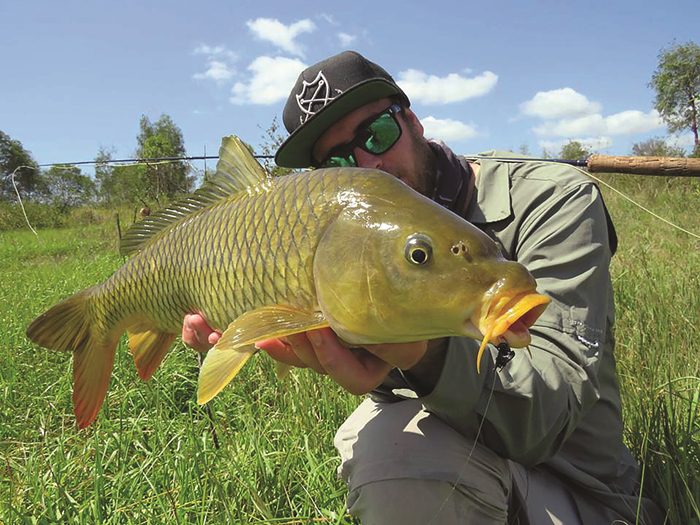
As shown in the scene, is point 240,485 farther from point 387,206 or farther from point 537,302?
point 537,302

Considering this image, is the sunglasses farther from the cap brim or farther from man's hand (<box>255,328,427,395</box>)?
man's hand (<box>255,328,427,395</box>)

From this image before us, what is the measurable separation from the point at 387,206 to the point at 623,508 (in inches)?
39.1

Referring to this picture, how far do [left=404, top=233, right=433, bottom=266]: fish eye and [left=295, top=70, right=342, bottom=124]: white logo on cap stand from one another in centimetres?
103

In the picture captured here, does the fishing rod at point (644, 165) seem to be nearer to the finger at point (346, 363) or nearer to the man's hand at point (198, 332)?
the finger at point (346, 363)

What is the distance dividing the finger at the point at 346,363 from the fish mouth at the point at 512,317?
1.17ft

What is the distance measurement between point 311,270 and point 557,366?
601 mm

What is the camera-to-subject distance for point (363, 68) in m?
1.85

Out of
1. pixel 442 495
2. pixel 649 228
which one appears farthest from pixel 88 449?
pixel 649 228

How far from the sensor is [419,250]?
838 mm

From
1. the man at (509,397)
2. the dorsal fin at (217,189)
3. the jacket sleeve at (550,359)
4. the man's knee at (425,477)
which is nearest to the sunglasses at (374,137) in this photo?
the man at (509,397)

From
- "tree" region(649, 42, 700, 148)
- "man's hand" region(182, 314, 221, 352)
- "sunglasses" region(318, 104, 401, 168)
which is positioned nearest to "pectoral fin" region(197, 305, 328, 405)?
"man's hand" region(182, 314, 221, 352)

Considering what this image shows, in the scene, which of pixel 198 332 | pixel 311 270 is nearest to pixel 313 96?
pixel 198 332

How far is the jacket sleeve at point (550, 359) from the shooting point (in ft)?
3.55

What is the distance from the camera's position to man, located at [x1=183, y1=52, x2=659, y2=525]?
1.07 metres
